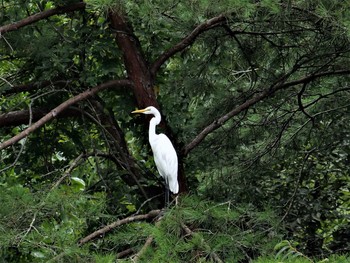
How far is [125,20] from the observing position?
3.91 meters

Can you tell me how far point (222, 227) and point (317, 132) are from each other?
1627 millimetres

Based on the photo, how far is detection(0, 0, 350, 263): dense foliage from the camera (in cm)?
312

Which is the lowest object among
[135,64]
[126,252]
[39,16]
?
[126,252]

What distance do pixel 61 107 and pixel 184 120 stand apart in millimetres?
919

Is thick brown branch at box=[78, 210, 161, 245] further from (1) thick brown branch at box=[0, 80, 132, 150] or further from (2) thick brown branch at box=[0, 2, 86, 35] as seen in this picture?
(2) thick brown branch at box=[0, 2, 86, 35]

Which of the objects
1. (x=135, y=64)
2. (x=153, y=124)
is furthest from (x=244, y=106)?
(x=135, y=64)

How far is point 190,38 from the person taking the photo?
3688 millimetres

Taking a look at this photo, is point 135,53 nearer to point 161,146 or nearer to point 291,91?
point 161,146

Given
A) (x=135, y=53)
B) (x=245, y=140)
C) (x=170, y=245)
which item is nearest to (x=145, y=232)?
(x=170, y=245)

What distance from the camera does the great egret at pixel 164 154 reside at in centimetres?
393

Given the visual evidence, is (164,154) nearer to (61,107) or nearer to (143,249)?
(61,107)

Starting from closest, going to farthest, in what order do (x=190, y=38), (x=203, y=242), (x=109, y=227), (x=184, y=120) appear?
(x=203, y=242)
(x=109, y=227)
(x=190, y=38)
(x=184, y=120)

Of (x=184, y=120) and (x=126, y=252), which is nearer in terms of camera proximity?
(x=126, y=252)

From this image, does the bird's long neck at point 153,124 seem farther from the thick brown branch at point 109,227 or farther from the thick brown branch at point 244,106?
the thick brown branch at point 109,227
